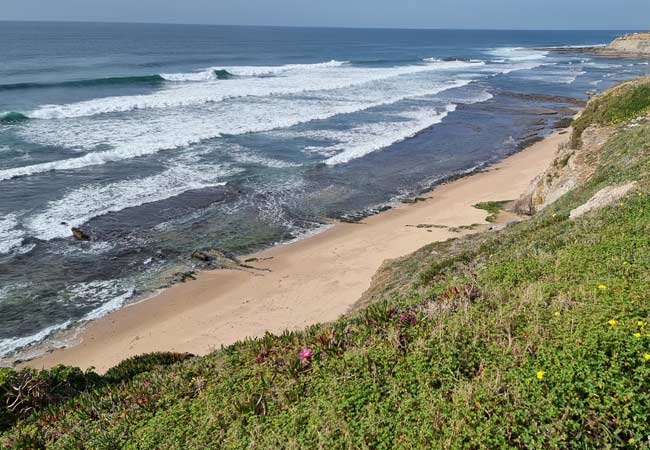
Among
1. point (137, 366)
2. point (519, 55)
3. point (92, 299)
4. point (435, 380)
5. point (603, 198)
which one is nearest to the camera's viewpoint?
point (435, 380)

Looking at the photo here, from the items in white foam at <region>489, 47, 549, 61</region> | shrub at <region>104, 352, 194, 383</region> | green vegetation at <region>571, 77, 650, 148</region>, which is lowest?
shrub at <region>104, 352, 194, 383</region>

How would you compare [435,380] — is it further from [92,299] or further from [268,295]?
[92,299]

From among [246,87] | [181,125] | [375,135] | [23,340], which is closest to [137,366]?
[23,340]

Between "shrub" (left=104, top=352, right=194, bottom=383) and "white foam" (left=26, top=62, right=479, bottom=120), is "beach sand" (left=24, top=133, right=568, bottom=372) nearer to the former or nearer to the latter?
"shrub" (left=104, top=352, right=194, bottom=383)

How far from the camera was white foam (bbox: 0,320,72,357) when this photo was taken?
1167 centimetres

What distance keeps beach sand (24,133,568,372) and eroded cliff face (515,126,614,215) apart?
6.63 feet

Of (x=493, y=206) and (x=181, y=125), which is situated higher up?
(x=181, y=125)

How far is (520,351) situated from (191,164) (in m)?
22.6

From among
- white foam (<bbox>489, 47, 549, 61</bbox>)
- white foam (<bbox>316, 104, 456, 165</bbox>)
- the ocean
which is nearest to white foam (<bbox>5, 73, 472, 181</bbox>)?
the ocean

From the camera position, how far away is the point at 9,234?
676 inches

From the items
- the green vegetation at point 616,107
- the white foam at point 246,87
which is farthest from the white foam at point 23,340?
the white foam at point 246,87

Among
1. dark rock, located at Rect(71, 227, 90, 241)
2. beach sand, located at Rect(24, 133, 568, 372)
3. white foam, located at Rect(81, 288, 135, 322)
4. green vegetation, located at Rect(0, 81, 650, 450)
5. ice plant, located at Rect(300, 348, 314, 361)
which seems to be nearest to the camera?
green vegetation, located at Rect(0, 81, 650, 450)

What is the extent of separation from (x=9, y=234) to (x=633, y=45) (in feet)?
439

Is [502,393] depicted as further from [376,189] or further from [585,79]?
[585,79]
